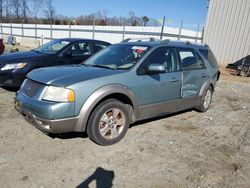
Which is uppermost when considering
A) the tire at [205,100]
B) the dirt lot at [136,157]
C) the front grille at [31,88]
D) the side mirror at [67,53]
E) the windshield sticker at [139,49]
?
the windshield sticker at [139,49]

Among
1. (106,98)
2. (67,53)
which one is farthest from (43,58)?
(106,98)

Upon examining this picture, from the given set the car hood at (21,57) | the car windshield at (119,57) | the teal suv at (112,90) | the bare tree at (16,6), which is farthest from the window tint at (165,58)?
the bare tree at (16,6)

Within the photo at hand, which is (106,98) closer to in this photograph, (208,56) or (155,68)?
(155,68)

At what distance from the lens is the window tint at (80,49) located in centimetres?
746

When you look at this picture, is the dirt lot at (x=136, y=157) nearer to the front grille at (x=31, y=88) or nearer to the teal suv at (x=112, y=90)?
the teal suv at (x=112, y=90)

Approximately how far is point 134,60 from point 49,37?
2359 centimetres

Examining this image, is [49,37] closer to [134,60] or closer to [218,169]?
[134,60]

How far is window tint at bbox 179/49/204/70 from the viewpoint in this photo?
525 centimetres

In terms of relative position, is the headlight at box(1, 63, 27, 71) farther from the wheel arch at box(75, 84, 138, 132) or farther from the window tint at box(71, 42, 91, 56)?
the wheel arch at box(75, 84, 138, 132)

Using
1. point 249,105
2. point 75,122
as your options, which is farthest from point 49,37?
point 75,122

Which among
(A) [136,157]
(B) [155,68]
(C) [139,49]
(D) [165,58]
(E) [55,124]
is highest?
(C) [139,49]

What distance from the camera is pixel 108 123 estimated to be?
13.3 feet

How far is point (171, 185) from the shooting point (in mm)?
3121

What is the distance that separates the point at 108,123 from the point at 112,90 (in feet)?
1.79
